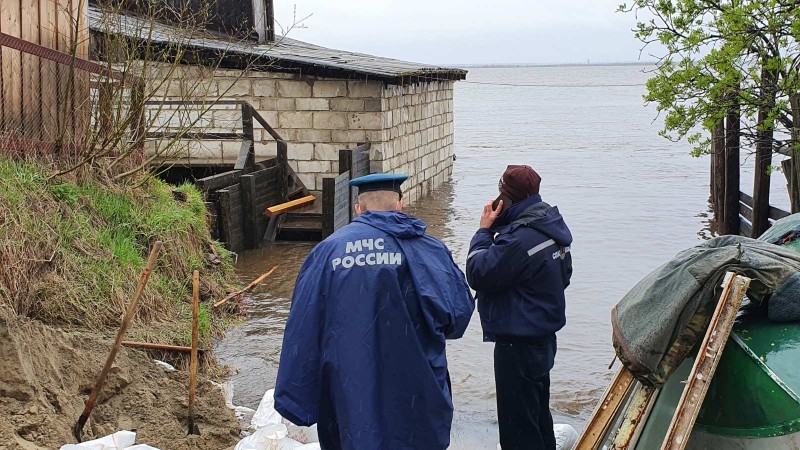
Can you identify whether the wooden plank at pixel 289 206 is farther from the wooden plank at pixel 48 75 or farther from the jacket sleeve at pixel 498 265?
the jacket sleeve at pixel 498 265

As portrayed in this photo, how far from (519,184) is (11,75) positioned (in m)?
5.03

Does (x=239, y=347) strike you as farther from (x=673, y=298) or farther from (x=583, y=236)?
(x=583, y=236)

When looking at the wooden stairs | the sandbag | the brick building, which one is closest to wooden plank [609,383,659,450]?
the sandbag

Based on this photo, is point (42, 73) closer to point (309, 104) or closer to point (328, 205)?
point (328, 205)

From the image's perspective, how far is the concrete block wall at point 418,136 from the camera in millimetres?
18188

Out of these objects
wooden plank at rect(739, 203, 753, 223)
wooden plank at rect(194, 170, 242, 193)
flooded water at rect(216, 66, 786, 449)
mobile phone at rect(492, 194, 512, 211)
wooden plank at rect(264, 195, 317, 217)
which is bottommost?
flooded water at rect(216, 66, 786, 449)

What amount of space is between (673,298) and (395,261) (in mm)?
1317

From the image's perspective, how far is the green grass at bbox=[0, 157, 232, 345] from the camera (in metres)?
6.65

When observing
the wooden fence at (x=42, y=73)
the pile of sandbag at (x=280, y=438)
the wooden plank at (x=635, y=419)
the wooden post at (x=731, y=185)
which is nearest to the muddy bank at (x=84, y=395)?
the pile of sandbag at (x=280, y=438)

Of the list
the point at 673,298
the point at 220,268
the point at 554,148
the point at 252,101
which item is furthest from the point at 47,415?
the point at 554,148

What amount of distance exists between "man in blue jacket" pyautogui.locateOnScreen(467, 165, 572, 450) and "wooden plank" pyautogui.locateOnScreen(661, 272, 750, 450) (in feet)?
4.58

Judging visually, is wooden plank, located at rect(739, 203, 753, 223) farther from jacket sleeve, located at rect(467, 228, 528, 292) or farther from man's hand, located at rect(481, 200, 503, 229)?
jacket sleeve, located at rect(467, 228, 528, 292)

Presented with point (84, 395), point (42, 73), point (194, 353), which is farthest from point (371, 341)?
point (42, 73)

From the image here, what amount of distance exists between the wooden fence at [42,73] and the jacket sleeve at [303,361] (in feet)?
15.5
